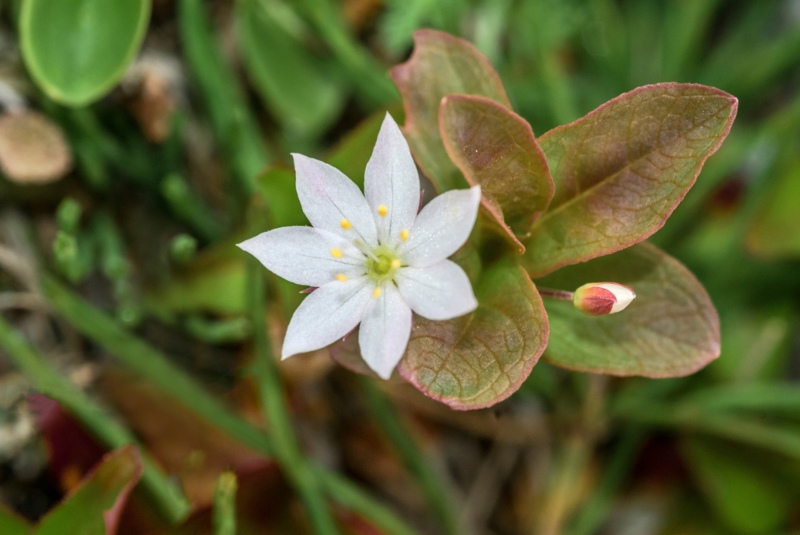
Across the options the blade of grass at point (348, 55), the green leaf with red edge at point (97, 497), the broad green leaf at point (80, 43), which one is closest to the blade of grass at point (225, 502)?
the green leaf with red edge at point (97, 497)

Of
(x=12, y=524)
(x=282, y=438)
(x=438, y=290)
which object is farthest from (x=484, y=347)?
(x=12, y=524)

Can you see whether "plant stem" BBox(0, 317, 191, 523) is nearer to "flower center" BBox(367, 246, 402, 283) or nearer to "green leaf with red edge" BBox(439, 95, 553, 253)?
"flower center" BBox(367, 246, 402, 283)

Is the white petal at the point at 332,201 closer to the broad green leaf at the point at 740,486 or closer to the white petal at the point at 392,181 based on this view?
the white petal at the point at 392,181

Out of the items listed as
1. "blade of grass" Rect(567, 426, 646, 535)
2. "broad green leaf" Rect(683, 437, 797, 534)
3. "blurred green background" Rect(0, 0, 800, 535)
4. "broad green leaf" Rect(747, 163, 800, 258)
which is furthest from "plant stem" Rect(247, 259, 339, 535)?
"broad green leaf" Rect(747, 163, 800, 258)

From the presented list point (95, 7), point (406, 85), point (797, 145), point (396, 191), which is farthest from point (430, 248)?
point (797, 145)

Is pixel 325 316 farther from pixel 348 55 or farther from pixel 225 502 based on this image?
pixel 348 55
